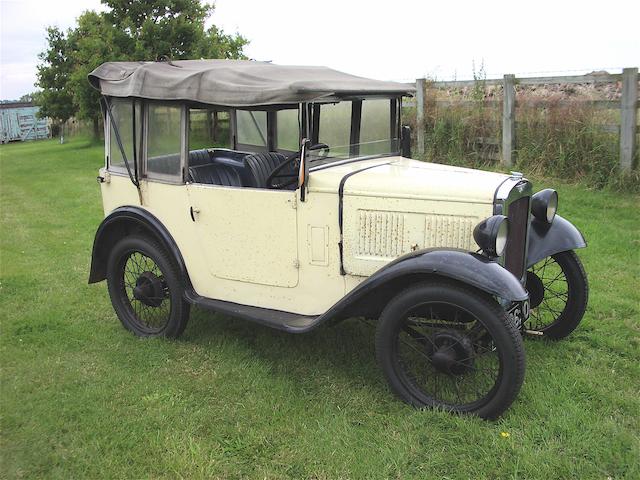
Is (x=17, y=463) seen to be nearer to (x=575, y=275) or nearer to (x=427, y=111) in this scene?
(x=575, y=275)

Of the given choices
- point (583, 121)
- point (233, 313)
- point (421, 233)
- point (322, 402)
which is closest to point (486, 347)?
point (421, 233)

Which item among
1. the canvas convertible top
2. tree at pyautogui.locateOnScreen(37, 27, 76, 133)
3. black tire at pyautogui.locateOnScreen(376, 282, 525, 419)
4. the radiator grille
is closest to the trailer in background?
tree at pyautogui.locateOnScreen(37, 27, 76, 133)

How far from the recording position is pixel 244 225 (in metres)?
3.86

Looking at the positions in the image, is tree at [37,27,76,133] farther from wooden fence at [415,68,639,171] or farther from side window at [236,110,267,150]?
side window at [236,110,267,150]

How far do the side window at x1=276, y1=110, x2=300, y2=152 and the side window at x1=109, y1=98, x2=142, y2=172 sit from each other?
1.04 metres

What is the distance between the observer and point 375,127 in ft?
14.3

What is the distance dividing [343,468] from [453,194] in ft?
5.23

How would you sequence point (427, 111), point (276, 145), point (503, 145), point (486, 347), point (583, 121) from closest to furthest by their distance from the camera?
point (486, 347)
point (276, 145)
point (583, 121)
point (503, 145)
point (427, 111)

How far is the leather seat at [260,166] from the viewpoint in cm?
432

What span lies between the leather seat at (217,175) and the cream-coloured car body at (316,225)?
0.28 meters

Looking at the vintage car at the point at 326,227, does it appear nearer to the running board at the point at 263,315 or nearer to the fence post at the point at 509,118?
the running board at the point at 263,315

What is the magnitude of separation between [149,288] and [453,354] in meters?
2.36

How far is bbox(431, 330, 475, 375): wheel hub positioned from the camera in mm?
3189

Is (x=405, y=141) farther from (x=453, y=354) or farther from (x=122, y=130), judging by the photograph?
(x=122, y=130)
